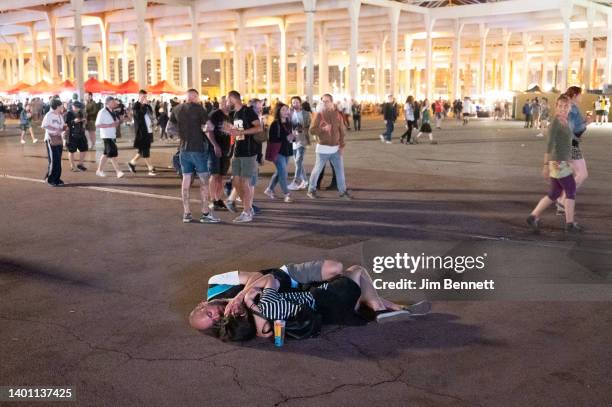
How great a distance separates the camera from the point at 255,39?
70938mm

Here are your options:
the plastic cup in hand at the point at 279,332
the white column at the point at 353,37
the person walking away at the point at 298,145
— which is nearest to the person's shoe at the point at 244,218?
the person walking away at the point at 298,145

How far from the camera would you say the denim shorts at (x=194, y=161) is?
9242 mm

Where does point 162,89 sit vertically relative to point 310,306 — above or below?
above

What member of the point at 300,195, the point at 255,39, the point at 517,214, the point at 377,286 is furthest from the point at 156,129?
the point at 255,39

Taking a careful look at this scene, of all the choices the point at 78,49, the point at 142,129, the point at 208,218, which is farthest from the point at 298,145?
the point at 78,49

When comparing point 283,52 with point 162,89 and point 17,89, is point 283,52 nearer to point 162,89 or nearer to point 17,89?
point 162,89

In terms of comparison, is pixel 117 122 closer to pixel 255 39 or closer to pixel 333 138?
pixel 333 138

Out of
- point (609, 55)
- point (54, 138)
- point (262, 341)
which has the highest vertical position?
point (609, 55)

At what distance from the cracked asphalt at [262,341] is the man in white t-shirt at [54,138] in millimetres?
2124

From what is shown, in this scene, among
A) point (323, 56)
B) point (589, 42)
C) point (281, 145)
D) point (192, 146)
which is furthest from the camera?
point (323, 56)

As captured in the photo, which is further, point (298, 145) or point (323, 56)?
point (323, 56)

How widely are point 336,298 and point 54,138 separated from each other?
31.9 feet

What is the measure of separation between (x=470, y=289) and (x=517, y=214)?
13.6ft

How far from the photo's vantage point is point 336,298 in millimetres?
5008
